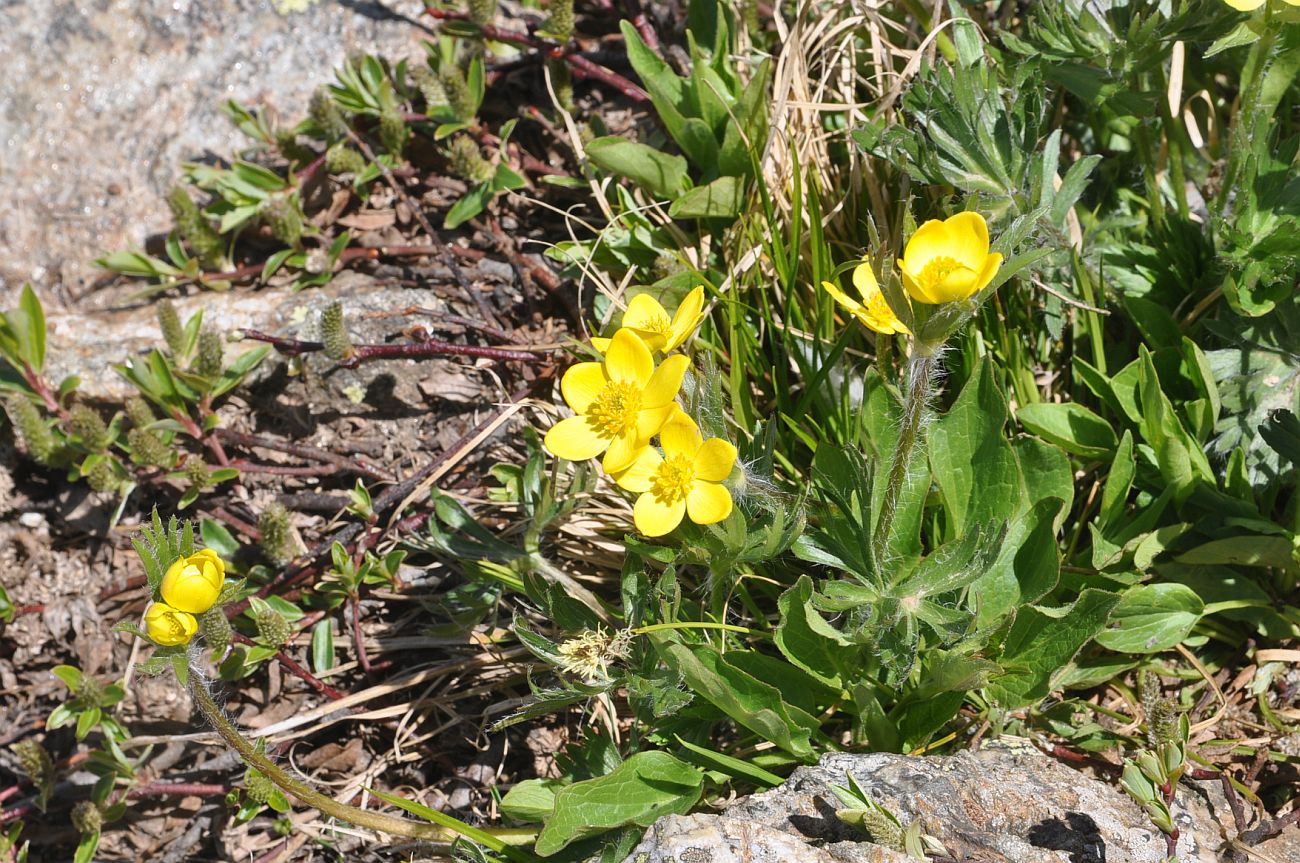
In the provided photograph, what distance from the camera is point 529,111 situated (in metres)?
4.11

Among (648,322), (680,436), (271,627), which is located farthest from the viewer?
(271,627)

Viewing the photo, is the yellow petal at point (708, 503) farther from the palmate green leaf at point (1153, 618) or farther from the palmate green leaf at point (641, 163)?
the palmate green leaf at point (641, 163)

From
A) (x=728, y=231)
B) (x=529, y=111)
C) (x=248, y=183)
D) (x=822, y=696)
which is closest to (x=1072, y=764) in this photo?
(x=822, y=696)

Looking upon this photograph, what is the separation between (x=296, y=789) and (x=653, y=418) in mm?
1347

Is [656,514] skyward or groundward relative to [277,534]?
skyward

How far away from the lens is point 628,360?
2.35m

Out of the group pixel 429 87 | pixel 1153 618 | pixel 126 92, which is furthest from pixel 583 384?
pixel 126 92

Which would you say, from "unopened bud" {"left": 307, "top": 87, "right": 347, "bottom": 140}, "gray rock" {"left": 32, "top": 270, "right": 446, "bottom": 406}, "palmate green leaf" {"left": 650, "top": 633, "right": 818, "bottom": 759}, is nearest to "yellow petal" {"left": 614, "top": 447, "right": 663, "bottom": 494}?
"palmate green leaf" {"left": 650, "top": 633, "right": 818, "bottom": 759}

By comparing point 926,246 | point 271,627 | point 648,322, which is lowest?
point 271,627

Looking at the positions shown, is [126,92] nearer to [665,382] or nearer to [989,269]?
[665,382]

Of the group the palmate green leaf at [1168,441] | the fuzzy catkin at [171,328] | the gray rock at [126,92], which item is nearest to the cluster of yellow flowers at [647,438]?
the palmate green leaf at [1168,441]

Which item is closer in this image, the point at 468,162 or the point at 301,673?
the point at 301,673

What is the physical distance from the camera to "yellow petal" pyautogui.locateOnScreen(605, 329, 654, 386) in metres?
2.32

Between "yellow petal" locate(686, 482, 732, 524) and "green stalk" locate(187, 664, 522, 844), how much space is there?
124cm
